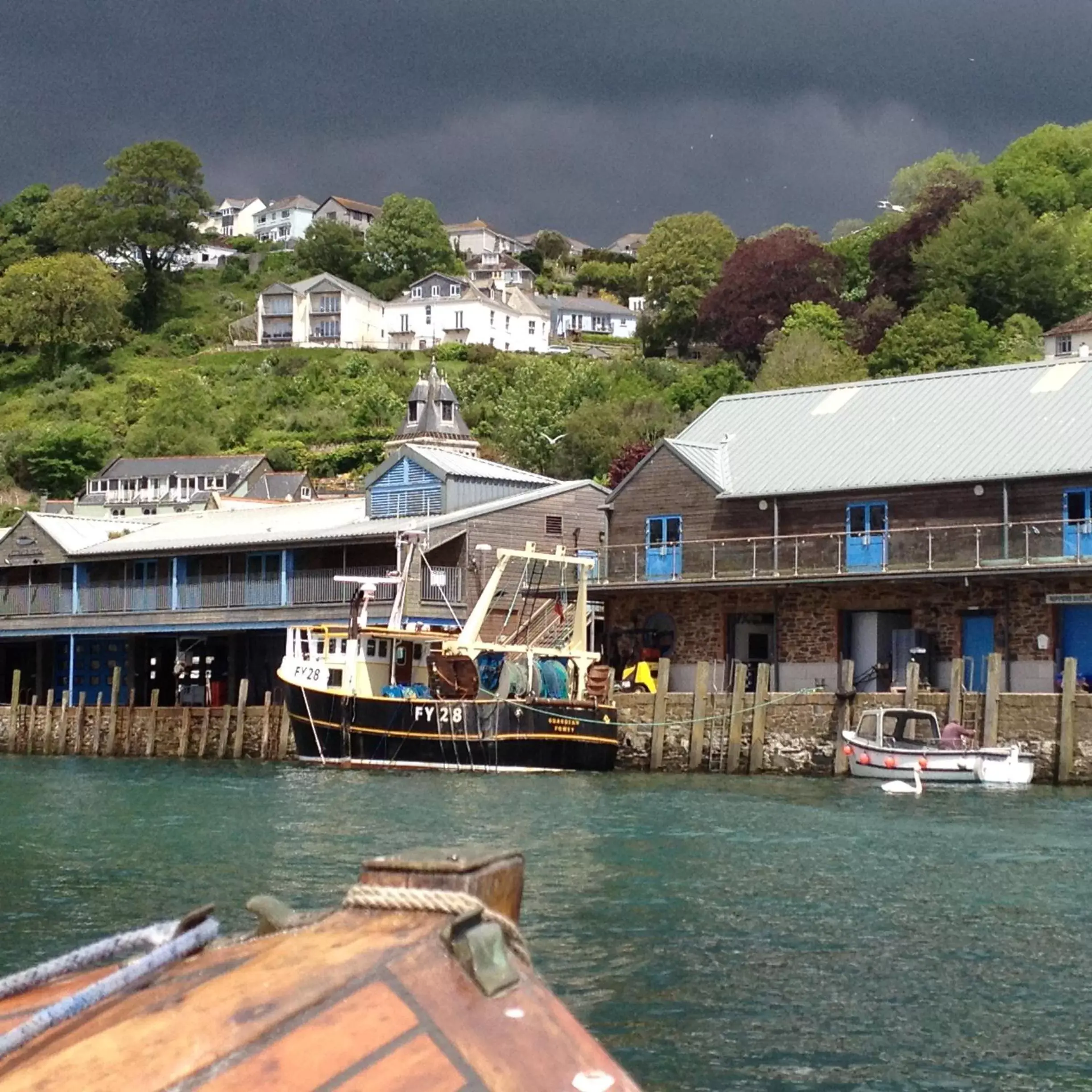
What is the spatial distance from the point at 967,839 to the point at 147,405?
9169 centimetres

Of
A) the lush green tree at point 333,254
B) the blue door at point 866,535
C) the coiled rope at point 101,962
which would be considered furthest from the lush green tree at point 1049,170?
the coiled rope at point 101,962

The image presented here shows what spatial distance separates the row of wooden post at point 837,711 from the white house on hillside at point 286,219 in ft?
509

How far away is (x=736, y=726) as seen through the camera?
36.8m

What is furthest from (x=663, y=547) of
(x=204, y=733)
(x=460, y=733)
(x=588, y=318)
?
(x=588, y=318)

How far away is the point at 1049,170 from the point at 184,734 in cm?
8733

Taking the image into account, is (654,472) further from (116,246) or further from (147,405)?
(116,246)

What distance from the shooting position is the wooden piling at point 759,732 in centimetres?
3647

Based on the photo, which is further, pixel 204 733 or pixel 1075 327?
pixel 1075 327

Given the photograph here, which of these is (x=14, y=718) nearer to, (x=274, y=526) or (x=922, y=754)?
(x=274, y=526)

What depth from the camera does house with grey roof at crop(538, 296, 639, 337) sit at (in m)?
138

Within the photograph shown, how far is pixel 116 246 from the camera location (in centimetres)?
14525

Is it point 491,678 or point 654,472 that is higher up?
point 654,472

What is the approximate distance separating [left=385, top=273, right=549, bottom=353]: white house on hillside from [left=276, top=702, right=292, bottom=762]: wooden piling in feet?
263

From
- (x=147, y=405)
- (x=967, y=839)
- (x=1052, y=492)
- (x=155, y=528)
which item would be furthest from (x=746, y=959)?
(x=147, y=405)
